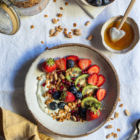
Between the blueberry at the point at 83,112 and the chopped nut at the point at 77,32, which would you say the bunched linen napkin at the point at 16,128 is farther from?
the chopped nut at the point at 77,32

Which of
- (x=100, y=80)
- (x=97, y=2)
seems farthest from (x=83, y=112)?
(x=97, y=2)

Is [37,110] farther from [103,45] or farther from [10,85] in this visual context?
[103,45]

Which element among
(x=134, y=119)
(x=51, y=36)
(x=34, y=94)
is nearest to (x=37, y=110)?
(x=34, y=94)

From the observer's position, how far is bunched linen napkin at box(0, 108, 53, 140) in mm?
960

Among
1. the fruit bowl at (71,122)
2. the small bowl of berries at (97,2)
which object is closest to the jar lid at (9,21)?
the fruit bowl at (71,122)

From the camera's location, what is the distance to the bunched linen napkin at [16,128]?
96 cm

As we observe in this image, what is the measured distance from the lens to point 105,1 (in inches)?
37.8

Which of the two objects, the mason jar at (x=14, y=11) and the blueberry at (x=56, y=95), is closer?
the mason jar at (x=14, y=11)

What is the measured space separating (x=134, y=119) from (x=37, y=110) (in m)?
0.44

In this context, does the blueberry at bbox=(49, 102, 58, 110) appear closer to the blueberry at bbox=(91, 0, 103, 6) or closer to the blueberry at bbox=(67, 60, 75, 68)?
the blueberry at bbox=(67, 60, 75, 68)

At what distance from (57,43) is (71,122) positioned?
1.18 ft

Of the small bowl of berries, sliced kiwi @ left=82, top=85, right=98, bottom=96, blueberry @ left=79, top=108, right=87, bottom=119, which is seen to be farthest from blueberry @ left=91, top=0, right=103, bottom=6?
blueberry @ left=79, top=108, right=87, bottom=119

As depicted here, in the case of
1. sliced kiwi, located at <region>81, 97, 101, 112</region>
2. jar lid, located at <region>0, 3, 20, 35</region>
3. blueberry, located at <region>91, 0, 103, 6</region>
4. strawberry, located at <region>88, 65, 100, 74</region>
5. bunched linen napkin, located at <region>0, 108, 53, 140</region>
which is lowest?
bunched linen napkin, located at <region>0, 108, 53, 140</region>

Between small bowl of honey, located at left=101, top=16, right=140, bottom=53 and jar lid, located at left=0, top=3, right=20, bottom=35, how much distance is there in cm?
37
